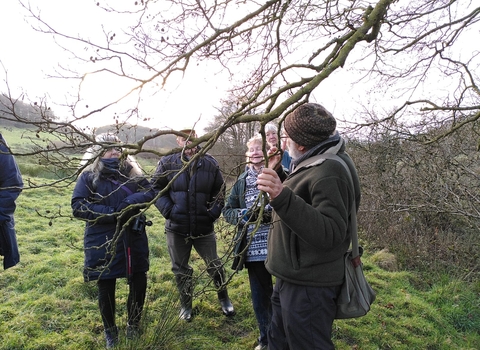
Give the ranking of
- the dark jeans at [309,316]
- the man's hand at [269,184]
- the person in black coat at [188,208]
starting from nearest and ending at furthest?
the man's hand at [269,184]
the dark jeans at [309,316]
the person in black coat at [188,208]

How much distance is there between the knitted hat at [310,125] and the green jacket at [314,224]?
6.1 inches

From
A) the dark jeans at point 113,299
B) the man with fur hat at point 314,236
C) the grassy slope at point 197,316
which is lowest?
the grassy slope at point 197,316

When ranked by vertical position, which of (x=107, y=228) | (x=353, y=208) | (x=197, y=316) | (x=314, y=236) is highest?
(x=353, y=208)

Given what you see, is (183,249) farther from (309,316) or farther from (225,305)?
(309,316)

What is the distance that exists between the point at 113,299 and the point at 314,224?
2235mm

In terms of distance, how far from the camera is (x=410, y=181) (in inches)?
243

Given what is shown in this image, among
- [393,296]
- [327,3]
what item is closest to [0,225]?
[327,3]

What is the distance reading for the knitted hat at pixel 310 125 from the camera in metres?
1.81

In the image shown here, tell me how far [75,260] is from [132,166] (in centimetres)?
326

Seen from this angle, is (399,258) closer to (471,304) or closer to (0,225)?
(471,304)

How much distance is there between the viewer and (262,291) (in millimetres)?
2920

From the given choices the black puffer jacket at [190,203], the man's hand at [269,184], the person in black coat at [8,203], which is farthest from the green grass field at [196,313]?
the man's hand at [269,184]

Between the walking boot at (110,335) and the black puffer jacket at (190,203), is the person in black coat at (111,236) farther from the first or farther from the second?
the black puffer jacket at (190,203)

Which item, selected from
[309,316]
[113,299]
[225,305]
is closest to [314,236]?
[309,316]
